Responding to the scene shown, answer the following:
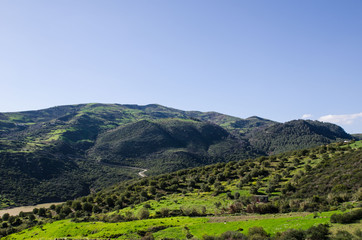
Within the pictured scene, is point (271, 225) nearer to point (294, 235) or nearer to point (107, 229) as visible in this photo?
point (294, 235)

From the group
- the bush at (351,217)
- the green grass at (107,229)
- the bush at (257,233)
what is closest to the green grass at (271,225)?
the bush at (257,233)

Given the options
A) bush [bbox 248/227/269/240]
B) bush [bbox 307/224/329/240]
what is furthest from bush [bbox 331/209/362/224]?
bush [bbox 248/227/269/240]

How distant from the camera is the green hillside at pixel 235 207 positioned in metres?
27.2

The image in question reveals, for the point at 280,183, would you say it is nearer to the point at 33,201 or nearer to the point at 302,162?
the point at 302,162

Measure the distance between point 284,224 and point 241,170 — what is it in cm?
4480

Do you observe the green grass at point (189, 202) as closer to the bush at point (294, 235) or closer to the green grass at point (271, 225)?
the green grass at point (271, 225)

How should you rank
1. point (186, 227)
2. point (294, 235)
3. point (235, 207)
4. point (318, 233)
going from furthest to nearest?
point (235, 207) → point (186, 227) → point (294, 235) → point (318, 233)

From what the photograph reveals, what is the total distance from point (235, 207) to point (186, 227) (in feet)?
37.7

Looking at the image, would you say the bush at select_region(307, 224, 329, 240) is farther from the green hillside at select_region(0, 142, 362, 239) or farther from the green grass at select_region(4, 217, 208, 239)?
the green grass at select_region(4, 217, 208, 239)

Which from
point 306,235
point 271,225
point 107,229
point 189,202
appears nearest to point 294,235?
point 306,235

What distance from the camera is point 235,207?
133 feet

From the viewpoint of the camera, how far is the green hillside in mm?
27203

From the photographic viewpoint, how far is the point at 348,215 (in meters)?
21.9

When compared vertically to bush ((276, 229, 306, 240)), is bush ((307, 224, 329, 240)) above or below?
above
